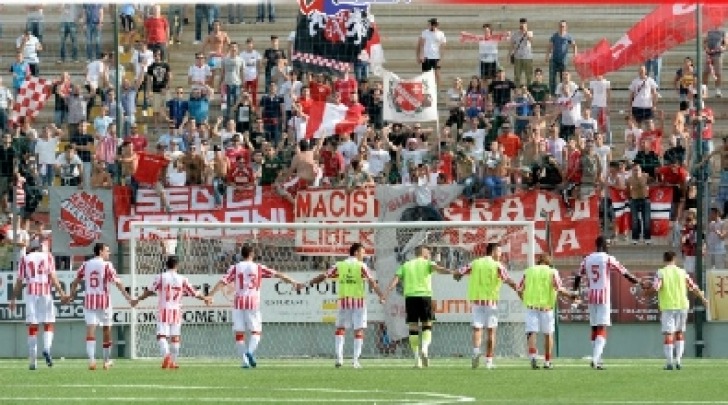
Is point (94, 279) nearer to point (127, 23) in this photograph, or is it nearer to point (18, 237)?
point (18, 237)

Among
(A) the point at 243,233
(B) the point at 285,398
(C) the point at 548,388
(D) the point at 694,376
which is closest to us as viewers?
(B) the point at 285,398

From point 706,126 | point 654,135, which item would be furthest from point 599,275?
point 706,126

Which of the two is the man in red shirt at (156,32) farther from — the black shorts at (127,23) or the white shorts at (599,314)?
the white shorts at (599,314)

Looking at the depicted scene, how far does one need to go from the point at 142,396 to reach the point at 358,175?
1337 centimetres

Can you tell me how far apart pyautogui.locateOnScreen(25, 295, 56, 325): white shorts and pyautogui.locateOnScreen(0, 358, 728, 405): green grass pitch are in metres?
0.82

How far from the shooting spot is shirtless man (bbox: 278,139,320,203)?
36.5 m

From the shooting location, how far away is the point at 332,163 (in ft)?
123

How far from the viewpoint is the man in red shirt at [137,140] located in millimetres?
37281

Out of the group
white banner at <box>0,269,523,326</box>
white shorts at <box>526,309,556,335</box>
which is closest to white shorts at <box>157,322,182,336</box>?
white banner at <box>0,269,523,326</box>

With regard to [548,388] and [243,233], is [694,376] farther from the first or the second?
[243,233]

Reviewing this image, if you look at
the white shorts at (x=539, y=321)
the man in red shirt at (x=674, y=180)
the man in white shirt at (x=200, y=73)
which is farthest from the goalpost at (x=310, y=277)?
the man in white shirt at (x=200, y=73)

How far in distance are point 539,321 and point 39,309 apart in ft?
27.1

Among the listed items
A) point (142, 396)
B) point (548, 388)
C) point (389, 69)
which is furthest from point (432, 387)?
point (389, 69)

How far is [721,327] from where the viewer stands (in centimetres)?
3584
